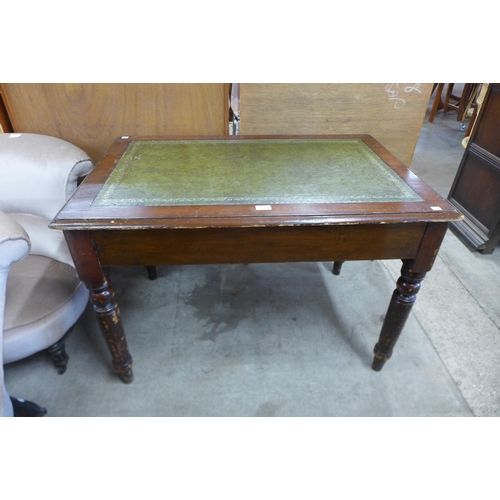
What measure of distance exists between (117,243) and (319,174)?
26.6 inches

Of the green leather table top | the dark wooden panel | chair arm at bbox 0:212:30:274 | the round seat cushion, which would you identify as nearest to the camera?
chair arm at bbox 0:212:30:274

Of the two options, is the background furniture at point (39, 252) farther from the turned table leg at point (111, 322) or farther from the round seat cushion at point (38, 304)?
the turned table leg at point (111, 322)

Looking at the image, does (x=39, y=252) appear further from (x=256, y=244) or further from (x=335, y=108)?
(x=335, y=108)

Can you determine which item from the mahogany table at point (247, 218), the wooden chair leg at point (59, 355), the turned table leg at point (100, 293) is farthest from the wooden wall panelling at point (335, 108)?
the wooden chair leg at point (59, 355)

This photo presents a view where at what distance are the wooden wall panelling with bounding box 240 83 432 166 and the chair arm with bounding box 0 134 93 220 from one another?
0.79 metres

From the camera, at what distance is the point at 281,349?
4.83 ft

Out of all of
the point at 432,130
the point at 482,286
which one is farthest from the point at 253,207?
the point at 432,130

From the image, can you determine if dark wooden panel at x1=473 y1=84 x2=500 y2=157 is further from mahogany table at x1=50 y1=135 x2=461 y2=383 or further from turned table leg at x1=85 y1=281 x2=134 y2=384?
turned table leg at x1=85 y1=281 x2=134 y2=384

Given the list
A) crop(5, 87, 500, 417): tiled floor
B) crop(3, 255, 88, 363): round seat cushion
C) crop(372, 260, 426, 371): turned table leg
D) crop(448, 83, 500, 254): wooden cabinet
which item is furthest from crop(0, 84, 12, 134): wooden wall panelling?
crop(448, 83, 500, 254): wooden cabinet

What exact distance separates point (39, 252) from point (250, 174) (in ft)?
3.00

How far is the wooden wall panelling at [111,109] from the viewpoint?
1.57 metres

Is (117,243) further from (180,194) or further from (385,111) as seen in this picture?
(385,111)

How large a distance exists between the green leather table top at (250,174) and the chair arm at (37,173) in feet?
0.88

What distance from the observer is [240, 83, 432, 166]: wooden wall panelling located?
163 cm
